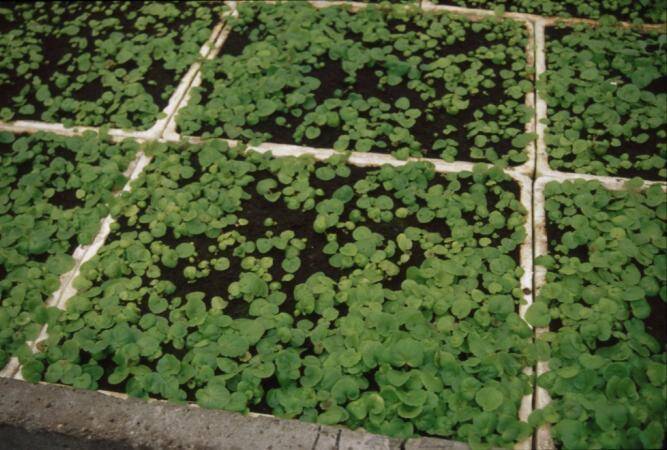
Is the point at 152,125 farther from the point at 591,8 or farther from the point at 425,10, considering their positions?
the point at 591,8

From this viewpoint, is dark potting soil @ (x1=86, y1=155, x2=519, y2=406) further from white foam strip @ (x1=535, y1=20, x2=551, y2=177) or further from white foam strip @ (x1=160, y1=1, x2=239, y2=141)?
white foam strip @ (x1=160, y1=1, x2=239, y2=141)

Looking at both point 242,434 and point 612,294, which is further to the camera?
point 612,294

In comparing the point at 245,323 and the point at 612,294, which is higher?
the point at 612,294

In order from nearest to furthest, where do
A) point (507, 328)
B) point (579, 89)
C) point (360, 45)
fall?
point (507, 328) → point (579, 89) → point (360, 45)

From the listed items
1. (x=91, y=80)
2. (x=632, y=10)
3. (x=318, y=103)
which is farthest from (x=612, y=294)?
(x=91, y=80)

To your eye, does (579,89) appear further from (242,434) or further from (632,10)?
(242,434)

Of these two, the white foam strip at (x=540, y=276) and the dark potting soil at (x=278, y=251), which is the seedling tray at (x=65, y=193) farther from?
the white foam strip at (x=540, y=276)

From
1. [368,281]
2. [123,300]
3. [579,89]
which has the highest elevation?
[579,89]
